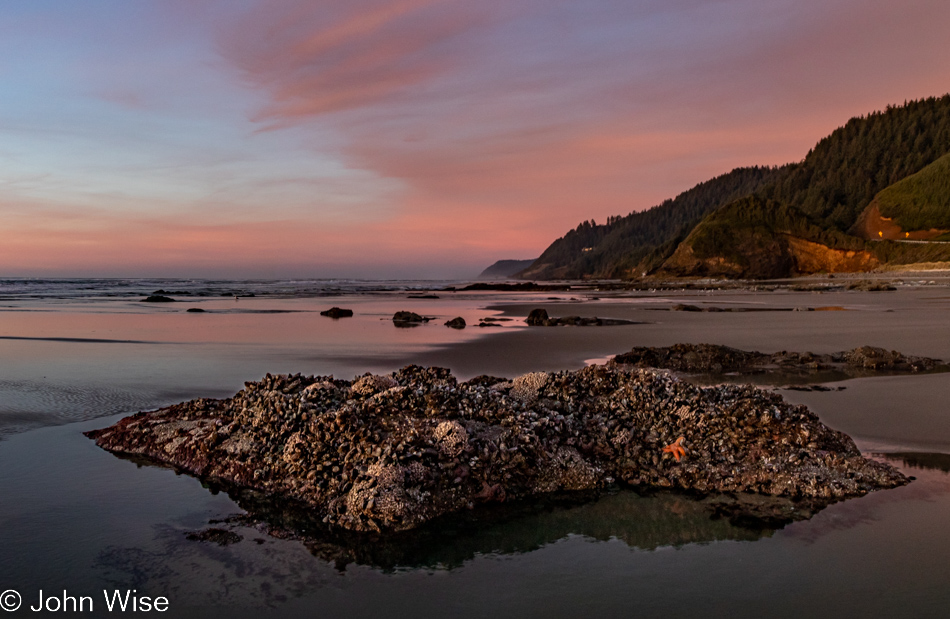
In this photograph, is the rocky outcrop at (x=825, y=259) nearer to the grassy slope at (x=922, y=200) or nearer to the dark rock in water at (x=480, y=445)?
the grassy slope at (x=922, y=200)

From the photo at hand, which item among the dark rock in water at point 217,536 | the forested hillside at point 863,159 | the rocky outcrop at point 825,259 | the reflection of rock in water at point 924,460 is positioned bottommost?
the dark rock in water at point 217,536

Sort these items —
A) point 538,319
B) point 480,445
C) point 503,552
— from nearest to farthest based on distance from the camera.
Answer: point 503,552 < point 480,445 < point 538,319

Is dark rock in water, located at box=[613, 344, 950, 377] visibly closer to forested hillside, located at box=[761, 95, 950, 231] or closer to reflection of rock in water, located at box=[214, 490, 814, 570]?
reflection of rock in water, located at box=[214, 490, 814, 570]

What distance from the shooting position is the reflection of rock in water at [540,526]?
4.09m

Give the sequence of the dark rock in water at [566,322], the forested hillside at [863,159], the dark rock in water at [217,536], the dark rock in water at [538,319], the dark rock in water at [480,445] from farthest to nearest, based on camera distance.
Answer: the forested hillside at [863,159], the dark rock in water at [538,319], the dark rock in water at [566,322], the dark rock in water at [480,445], the dark rock in water at [217,536]

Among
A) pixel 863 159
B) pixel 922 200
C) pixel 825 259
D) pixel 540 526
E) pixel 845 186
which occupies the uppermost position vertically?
pixel 863 159

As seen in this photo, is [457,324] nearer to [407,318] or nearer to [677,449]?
[407,318]

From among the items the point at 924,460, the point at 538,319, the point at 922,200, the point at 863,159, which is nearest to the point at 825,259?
the point at 922,200

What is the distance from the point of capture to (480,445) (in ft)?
17.6

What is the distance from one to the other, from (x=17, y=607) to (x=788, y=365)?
39.8 feet

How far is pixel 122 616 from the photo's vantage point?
3332mm

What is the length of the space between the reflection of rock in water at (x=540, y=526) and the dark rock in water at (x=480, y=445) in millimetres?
145

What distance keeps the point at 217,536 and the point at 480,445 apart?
2.22 m

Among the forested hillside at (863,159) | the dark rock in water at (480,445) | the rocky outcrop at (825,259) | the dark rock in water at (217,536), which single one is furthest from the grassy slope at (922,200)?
the dark rock in water at (217,536)
